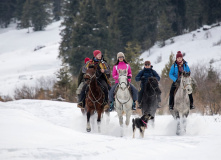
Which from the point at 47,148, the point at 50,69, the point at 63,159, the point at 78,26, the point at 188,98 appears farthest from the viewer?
the point at 50,69

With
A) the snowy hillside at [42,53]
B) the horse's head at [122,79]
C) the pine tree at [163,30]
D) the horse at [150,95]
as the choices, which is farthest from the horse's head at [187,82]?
the pine tree at [163,30]

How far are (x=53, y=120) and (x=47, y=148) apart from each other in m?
7.08

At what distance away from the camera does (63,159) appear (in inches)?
183

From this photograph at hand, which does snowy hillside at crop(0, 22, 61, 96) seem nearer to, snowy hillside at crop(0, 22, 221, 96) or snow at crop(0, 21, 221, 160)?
snowy hillside at crop(0, 22, 221, 96)

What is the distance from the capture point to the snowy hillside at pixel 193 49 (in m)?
29.4

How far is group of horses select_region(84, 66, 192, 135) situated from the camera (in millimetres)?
8847

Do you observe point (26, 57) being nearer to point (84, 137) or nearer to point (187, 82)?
point (187, 82)

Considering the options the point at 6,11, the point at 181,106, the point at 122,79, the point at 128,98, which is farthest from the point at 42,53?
the point at 181,106

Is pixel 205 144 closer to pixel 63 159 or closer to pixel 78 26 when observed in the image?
pixel 63 159

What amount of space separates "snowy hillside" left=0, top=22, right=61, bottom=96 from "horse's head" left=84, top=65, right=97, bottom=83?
22515 millimetres

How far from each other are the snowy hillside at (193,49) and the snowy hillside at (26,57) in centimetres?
1506

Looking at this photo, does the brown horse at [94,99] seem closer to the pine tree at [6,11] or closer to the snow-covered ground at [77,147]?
the snow-covered ground at [77,147]

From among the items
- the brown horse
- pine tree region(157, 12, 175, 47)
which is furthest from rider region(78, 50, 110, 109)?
pine tree region(157, 12, 175, 47)

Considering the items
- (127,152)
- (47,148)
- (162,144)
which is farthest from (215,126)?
(47,148)
